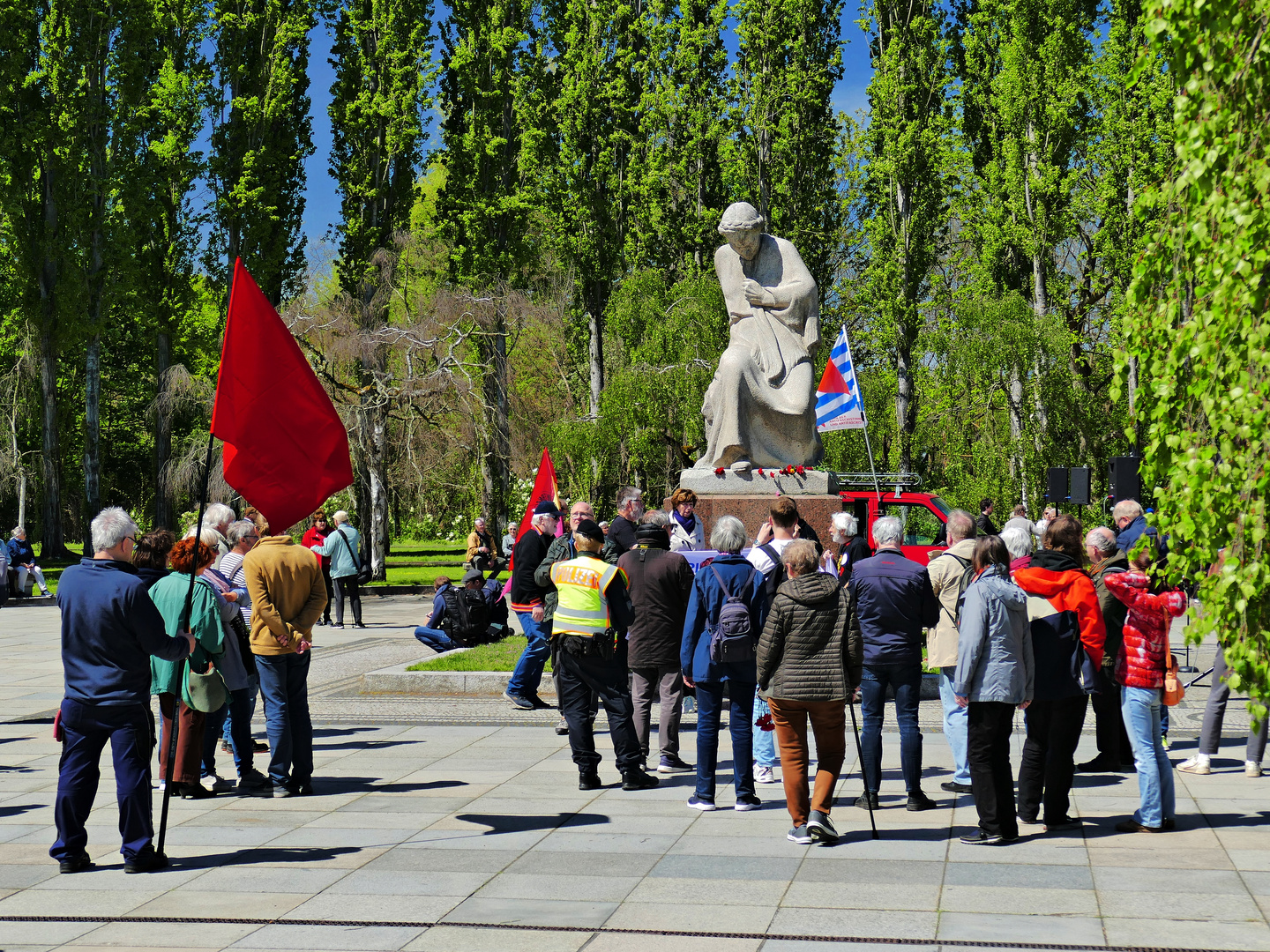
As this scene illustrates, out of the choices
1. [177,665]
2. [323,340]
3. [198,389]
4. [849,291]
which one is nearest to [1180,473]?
[177,665]

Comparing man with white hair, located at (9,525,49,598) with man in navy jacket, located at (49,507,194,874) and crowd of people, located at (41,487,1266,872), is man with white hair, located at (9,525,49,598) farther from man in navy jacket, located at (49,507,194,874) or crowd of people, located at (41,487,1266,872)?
man in navy jacket, located at (49,507,194,874)

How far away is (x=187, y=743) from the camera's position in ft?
30.0

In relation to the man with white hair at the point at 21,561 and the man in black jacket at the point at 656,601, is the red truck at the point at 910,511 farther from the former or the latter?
the man with white hair at the point at 21,561

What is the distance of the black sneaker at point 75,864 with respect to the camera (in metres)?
7.17

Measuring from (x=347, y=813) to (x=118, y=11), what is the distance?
3774 cm

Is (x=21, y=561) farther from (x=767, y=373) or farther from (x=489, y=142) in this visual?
(x=767, y=373)

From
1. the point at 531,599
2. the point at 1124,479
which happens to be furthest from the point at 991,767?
the point at 1124,479

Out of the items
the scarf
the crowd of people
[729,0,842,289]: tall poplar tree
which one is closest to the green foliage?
the crowd of people

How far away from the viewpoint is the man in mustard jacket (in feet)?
29.7

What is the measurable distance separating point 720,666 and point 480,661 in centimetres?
641

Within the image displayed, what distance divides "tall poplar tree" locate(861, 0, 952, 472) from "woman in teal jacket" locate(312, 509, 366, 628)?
2057 centimetres

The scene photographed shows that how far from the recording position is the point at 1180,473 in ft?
14.3

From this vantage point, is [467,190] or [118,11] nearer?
[118,11]

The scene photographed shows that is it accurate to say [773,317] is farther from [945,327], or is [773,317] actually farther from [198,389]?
[198,389]
